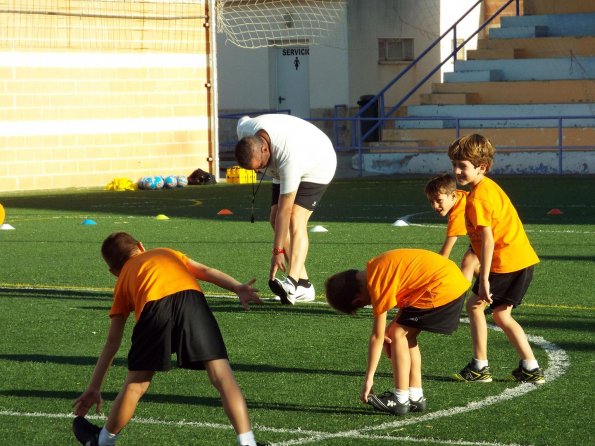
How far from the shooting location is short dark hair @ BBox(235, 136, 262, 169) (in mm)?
9586

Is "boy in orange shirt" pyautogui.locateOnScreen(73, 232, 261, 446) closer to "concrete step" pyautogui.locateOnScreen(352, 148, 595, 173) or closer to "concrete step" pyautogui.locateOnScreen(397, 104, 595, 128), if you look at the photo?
"concrete step" pyautogui.locateOnScreen(352, 148, 595, 173)

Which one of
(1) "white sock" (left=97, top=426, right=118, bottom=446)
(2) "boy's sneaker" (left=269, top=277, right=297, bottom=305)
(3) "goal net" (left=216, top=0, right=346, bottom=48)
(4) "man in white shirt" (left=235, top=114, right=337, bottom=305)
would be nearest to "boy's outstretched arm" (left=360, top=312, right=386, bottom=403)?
(1) "white sock" (left=97, top=426, right=118, bottom=446)

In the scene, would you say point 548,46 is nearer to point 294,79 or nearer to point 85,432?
point 294,79

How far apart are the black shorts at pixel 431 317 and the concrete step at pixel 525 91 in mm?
23981

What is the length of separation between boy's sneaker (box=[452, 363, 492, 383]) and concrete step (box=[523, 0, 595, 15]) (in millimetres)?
27237

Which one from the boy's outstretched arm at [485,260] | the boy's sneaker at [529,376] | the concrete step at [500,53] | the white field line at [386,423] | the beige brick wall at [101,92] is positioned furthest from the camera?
the concrete step at [500,53]

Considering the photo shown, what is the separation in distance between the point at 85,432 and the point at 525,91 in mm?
26034

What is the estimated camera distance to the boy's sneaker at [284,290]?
1023 centimetres

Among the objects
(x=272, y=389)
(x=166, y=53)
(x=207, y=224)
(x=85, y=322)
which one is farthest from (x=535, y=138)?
(x=272, y=389)

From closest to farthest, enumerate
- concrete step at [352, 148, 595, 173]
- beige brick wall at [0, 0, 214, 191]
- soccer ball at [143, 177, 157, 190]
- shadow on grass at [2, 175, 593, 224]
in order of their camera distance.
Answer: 1. shadow on grass at [2, 175, 593, 224]
2. beige brick wall at [0, 0, 214, 191]
3. soccer ball at [143, 177, 157, 190]
4. concrete step at [352, 148, 595, 173]

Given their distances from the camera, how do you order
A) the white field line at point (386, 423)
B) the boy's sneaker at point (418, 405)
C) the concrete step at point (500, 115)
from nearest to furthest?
the white field line at point (386, 423), the boy's sneaker at point (418, 405), the concrete step at point (500, 115)

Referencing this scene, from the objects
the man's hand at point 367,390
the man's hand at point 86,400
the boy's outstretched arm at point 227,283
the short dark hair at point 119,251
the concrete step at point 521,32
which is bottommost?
the man's hand at point 367,390

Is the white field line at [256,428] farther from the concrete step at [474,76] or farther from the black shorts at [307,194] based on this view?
the concrete step at [474,76]

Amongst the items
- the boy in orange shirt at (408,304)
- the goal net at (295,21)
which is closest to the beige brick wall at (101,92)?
the goal net at (295,21)
